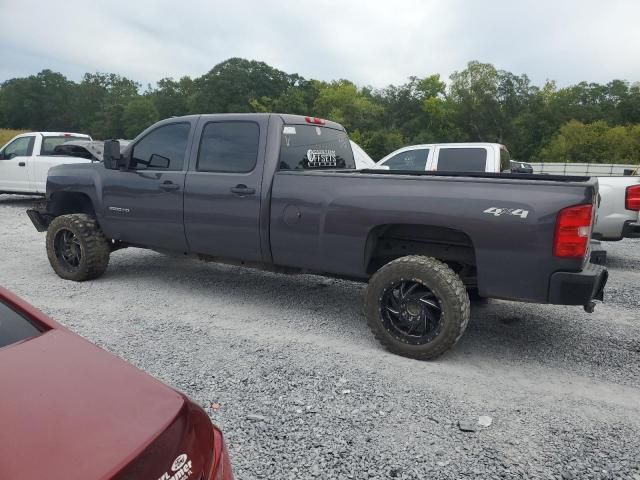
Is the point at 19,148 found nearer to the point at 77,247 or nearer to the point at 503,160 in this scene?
the point at 77,247

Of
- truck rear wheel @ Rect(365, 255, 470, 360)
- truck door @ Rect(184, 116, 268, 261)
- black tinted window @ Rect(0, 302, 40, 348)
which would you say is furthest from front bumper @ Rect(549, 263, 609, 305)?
black tinted window @ Rect(0, 302, 40, 348)

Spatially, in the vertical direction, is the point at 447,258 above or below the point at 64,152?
below

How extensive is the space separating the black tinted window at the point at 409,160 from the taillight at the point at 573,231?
537cm

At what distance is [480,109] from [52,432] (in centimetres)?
6409

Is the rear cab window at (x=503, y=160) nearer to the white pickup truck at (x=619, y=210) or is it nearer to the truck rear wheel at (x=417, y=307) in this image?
the white pickup truck at (x=619, y=210)

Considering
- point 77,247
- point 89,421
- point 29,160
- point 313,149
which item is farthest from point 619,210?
point 29,160

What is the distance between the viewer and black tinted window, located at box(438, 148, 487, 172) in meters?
8.04

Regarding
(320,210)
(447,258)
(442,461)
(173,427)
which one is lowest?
(442,461)

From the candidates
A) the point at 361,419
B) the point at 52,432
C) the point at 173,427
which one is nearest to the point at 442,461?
the point at 361,419

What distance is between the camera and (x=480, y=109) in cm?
5972

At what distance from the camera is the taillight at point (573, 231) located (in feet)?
10.5

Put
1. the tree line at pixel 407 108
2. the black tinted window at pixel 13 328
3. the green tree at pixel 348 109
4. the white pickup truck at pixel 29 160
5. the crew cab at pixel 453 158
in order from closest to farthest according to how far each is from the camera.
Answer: the black tinted window at pixel 13 328
the crew cab at pixel 453 158
the white pickup truck at pixel 29 160
the tree line at pixel 407 108
the green tree at pixel 348 109

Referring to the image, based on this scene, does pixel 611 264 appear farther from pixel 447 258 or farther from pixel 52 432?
pixel 52 432

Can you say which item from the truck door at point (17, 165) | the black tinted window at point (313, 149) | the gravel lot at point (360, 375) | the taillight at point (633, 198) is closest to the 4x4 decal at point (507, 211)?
the gravel lot at point (360, 375)
